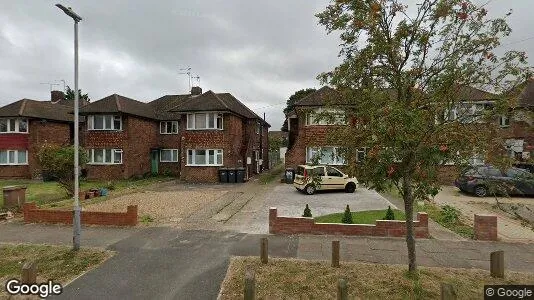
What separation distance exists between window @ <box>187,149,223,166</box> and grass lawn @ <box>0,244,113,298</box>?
15844mm

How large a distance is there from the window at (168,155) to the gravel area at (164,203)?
36.5ft

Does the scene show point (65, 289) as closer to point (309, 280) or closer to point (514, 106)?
point (309, 280)

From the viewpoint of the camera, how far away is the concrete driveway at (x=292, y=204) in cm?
1191

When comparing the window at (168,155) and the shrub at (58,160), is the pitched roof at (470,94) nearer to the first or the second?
the shrub at (58,160)

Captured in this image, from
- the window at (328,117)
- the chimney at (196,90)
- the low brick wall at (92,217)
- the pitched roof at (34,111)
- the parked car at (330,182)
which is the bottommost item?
the low brick wall at (92,217)

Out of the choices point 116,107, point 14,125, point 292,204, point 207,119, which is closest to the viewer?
point 292,204

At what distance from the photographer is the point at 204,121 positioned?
2491cm

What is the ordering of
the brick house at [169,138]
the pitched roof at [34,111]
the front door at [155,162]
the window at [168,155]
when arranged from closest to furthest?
the brick house at [169,138], the pitched roof at [34,111], the front door at [155,162], the window at [168,155]

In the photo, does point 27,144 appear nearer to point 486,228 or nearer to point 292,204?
point 292,204

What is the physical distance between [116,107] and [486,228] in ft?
82.2

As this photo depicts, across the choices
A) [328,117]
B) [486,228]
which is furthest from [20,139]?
[486,228]

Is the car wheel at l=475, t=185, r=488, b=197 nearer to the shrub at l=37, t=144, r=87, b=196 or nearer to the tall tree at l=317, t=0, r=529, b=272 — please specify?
the tall tree at l=317, t=0, r=529, b=272

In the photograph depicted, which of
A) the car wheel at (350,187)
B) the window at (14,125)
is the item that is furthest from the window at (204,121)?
the window at (14,125)

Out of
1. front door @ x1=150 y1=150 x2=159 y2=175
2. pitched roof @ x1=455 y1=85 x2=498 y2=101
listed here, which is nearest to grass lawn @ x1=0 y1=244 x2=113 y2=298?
pitched roof @ x1=455 y1=85 x2=498 y2=101
